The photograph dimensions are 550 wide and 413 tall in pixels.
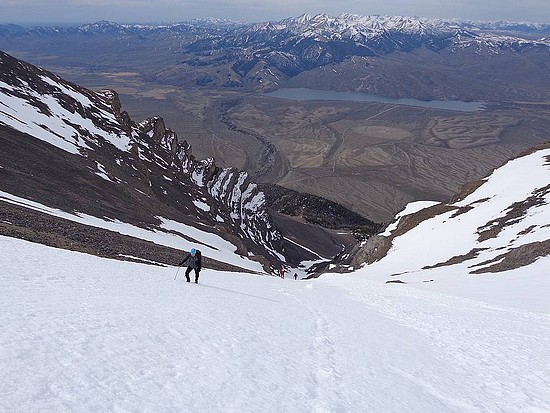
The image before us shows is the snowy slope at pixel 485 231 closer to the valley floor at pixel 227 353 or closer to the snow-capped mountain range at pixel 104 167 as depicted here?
the valley floor at pixel 227 353

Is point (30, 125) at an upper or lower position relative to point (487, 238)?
lower

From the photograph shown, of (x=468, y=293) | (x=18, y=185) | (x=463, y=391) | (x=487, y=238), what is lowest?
(x=18, y=185)

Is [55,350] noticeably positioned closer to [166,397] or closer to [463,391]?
[166,397]

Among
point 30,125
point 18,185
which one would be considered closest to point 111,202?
point 18,185

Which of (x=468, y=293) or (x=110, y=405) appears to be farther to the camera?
(x=468, y=293)

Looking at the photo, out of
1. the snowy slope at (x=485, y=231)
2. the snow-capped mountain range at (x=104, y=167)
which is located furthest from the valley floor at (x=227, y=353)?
the snow-capped mountain range at (x=104, y=167)
